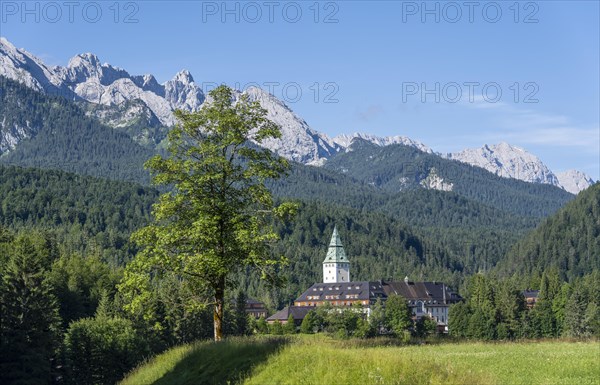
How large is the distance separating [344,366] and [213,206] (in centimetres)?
1262

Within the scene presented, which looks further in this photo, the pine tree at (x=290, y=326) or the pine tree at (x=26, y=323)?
the pine tree at (x=290, y=326)

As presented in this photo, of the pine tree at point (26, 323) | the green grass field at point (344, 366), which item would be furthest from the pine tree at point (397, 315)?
the green grass field at point (344, 366)

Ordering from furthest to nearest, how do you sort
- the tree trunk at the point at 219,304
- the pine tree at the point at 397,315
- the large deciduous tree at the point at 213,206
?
the pine tree at the point at 397,315 < the tree trunk at the point at 219,304 < the large deciduous tree at the point at 213,206

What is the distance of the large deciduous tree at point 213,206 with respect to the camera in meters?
35.3

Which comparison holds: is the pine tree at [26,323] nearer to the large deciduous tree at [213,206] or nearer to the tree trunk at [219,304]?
the large deciduous tree at [213,206]

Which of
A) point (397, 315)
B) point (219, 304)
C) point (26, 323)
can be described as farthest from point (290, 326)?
point (219, 304)

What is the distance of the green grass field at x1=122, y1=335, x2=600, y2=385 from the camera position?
81.3 feet

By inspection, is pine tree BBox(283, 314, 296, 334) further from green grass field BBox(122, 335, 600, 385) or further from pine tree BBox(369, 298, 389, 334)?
green grass field BBox(122, 335, 600, 385)

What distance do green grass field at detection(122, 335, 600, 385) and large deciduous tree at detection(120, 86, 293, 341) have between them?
3.73 meters

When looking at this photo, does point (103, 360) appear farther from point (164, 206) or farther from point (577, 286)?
point (577, 286)

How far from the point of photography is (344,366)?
25.9m

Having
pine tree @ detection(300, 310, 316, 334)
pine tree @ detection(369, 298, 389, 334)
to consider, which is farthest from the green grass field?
pine tree @ detection(300, 310, 316, 334)

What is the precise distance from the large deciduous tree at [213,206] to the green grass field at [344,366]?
3726 millimetres

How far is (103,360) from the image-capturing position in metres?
82.3
